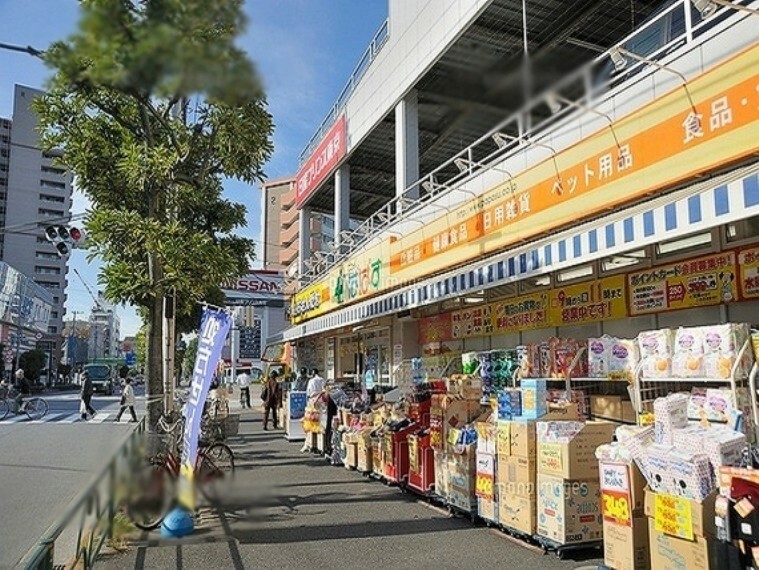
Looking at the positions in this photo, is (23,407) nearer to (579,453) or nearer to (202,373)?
(579,453)

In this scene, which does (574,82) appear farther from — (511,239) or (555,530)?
(511,239)

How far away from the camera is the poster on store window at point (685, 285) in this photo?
6363 mm

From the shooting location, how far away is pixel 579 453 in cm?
554

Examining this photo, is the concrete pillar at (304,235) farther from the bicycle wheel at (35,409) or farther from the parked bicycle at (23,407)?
the parked bicycle at (23,407)

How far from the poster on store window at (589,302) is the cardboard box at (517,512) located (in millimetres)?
2962

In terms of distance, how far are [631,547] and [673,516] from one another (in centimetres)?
54

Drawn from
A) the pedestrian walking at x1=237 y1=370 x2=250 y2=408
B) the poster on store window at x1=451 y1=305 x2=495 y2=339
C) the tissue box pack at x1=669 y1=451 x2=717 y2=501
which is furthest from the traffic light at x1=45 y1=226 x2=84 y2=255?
the pedestrian walking at x1=237 y1=370 x2=250 y2=408

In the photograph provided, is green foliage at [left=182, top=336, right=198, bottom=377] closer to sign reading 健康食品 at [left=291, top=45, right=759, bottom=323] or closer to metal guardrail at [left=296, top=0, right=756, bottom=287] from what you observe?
metal guardrail at [left=296, top=0, right=756, bottom=287]

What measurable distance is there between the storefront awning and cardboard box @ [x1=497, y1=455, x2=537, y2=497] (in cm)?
200

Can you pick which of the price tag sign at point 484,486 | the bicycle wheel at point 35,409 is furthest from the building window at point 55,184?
the bicycle wheel at point 35,409

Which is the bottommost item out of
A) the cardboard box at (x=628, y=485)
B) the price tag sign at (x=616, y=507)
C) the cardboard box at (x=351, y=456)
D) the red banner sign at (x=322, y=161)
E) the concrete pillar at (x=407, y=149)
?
the cardboard box at (x=351, y=456)

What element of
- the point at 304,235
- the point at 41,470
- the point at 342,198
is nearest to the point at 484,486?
the point at 41,470

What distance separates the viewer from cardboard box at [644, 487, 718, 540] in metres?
4.13

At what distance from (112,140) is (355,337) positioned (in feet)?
50.7
